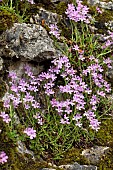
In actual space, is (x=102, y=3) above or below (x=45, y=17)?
above

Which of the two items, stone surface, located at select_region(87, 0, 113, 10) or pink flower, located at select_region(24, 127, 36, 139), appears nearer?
pink flower, located at select_region(24, 127, 36, 139)

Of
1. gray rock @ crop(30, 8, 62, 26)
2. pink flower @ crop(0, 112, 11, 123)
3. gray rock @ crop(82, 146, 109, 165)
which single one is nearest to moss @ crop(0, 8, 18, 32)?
gray rock @ crop(30, 8, 62, 26)

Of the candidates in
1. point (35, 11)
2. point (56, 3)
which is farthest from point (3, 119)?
point (56, 3)

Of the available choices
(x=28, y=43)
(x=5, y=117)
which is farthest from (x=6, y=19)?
(x=5, y=117)

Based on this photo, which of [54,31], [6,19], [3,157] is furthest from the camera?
[54,31]

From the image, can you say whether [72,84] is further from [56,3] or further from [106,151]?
[56,3]

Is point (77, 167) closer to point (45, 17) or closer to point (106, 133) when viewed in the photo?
point (106, 133)

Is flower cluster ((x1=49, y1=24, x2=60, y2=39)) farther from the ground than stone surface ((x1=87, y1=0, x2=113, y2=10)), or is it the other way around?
stone surface ((x1=87, y1=0, x2=113, y2=10))

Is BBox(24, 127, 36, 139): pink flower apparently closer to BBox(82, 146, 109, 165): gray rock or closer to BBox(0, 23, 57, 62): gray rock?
BBox(82, 146, 109, 165): gray rock
